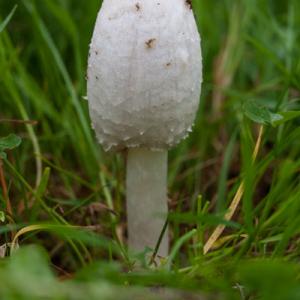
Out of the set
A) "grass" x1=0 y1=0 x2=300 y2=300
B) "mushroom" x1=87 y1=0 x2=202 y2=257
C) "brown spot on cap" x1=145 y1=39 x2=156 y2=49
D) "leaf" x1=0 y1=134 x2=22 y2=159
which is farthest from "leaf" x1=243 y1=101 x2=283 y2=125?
"leaf" x1=0 y1=134 x2=22 y2=159

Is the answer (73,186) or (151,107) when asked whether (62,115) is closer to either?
(73,186)

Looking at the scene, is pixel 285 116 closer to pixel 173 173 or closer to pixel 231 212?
pixel 231 212

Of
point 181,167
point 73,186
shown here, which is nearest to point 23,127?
point 73,186

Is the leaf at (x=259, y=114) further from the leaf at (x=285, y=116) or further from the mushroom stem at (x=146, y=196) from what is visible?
the mushroom stem at (x=146, y=196)

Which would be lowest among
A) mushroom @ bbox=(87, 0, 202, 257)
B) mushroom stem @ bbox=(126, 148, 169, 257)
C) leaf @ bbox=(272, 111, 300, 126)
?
mushroom stem @ bbox=(126, 148, 169, 257)

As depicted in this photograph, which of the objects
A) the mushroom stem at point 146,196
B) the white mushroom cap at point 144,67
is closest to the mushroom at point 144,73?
the white mushroom cap at point 144,67

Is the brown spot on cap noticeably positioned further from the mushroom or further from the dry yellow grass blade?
the dry yellow grass blade

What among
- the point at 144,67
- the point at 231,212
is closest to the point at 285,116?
the point at 231,212
